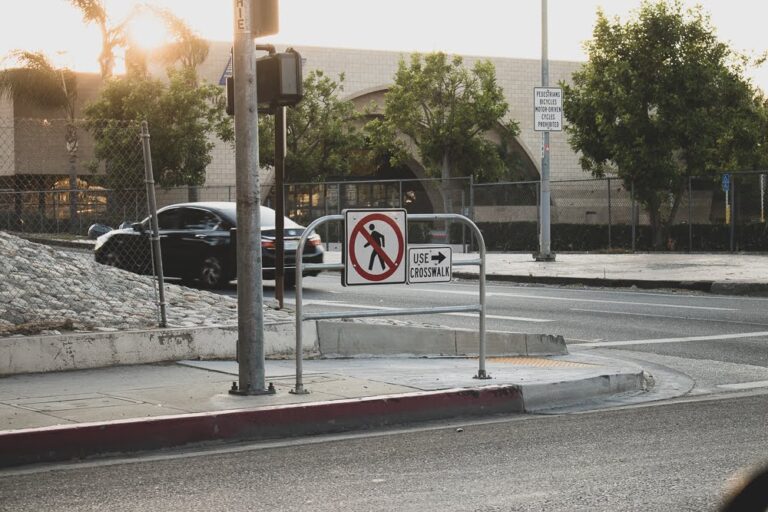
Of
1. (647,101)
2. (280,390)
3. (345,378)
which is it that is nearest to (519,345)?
(345,378)

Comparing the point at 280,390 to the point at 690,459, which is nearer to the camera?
the point at 690,459

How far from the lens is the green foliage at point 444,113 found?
45.9 m

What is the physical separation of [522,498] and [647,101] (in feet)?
94.5

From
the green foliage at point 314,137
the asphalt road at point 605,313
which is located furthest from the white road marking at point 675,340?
the green foliage at point 314,137

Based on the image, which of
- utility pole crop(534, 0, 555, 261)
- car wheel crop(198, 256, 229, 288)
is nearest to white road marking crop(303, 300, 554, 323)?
car wheel crop(198, 256, 229, 288)

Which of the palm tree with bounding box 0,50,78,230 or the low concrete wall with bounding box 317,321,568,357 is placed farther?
the palm tree with bounding box 0,50,78,230

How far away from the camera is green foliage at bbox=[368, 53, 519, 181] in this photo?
45875 millimetres

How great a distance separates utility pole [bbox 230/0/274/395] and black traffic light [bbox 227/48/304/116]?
12cm

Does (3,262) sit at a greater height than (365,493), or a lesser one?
greater

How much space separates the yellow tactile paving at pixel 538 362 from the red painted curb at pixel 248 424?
6.73ft

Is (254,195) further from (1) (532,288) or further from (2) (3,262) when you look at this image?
(1) (532,288)

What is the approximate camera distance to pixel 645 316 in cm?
1566

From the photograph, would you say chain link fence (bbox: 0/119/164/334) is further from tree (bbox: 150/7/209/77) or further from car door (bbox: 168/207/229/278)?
tree (bbox: 150/7/209/77)

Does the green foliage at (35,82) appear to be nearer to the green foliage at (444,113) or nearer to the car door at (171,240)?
the green foliage at (444,113)
